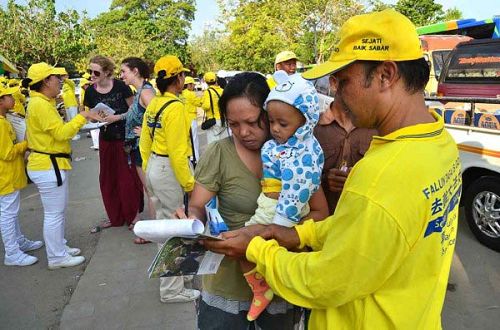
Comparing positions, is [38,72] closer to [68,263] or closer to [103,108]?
[103,108]

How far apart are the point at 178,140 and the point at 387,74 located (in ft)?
8.52

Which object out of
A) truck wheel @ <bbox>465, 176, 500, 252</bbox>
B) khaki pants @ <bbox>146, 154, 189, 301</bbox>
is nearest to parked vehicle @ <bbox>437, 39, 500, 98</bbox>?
truck wheel @ <bbox>465, 176, 500, 252</bbox>

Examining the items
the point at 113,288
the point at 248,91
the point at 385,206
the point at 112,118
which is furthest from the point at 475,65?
the point at 385,206

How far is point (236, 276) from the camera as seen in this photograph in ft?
6.02

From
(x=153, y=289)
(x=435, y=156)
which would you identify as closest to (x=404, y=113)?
(x=435, y=156)

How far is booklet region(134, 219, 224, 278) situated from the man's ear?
0.74 m

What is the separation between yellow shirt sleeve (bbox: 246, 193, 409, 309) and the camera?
1001 millimetres

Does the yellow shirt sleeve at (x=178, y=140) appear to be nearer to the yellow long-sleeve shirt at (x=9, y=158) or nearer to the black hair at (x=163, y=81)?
the black hair at (x=163, y=81)

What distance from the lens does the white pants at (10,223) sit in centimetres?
A: 429

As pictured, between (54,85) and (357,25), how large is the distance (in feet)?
12.5

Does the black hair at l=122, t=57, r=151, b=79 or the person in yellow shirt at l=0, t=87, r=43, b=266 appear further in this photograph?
the black hair at l=122, t=57, r=151, b=79

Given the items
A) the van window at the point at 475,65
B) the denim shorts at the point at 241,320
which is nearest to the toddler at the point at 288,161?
the denim shorts at the point at 241,320

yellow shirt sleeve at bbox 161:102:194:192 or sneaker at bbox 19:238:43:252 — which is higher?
yellow shirt sleeve at bbox 161:102:194:192

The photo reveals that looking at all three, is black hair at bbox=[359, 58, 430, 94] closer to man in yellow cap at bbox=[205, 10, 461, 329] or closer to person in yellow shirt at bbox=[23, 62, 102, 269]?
man in yellow cap at bbox=[205, 10, 461, 329]
